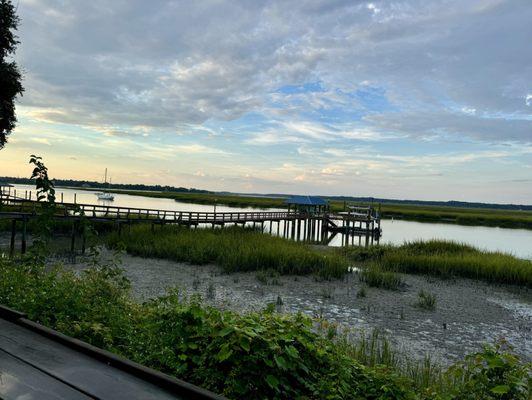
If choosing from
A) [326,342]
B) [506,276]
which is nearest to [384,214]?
[506,276]

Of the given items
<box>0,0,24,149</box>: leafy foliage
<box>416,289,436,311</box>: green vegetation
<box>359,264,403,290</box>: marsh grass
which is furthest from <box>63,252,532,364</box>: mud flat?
<box>0,0,24,149</box>: leafy foliage

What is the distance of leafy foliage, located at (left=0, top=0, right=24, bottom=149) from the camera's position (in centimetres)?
2544

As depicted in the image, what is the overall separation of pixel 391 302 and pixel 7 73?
89.7ft

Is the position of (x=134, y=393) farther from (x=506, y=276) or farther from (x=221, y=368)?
(x=506, y=276)

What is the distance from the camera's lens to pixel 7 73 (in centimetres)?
2573

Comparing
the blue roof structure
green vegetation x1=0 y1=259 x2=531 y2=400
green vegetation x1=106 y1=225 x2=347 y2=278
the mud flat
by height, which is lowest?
the mud flat

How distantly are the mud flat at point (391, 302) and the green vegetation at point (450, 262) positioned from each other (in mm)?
908

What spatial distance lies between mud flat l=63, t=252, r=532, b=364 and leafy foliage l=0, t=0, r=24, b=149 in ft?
44.4

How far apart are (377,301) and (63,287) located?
12.4 metres

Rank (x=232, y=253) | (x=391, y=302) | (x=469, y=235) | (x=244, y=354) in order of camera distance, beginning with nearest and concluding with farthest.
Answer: (x=244, y=354)
(x=391, y=302)
(x=232, y=253)
(x=469, y=235)

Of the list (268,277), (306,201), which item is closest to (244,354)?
(268,277)

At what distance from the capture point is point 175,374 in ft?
13.1

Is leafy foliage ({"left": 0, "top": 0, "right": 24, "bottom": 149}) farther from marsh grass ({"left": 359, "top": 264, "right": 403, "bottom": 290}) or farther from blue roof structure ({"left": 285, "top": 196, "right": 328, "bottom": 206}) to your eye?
blue roof structure ({"left": 285, "top": 196, "right": 328, "bottom": 206})

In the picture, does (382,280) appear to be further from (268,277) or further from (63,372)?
(63,372)
